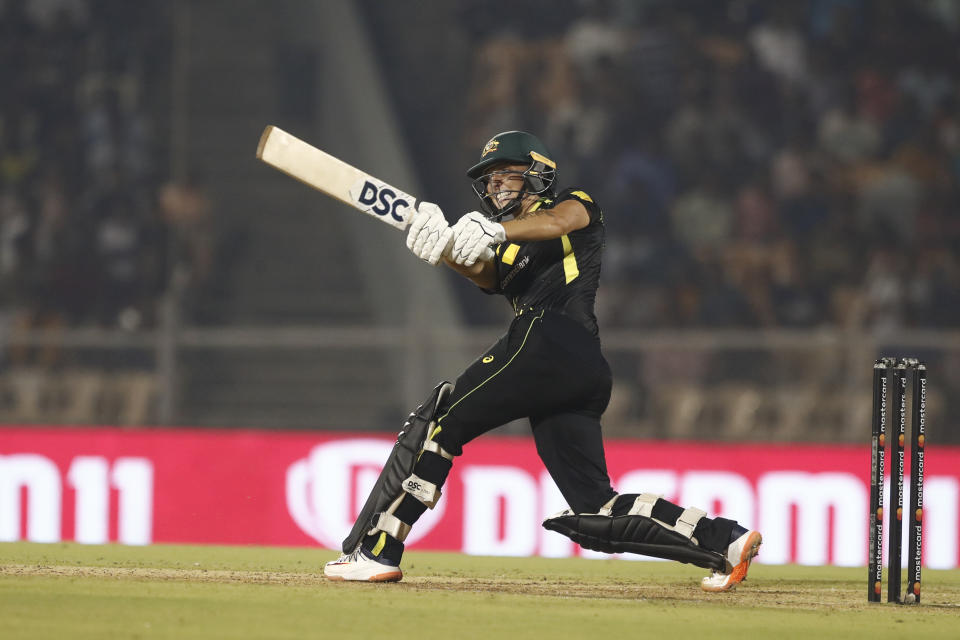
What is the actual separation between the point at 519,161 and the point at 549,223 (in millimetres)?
483

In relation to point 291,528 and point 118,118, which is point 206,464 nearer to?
point 291,528

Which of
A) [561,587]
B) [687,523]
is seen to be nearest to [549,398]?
[687,523]

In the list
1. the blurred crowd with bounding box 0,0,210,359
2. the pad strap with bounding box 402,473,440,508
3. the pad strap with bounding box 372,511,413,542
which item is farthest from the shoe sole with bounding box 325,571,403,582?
the blurred crowd with bounding box 0,0,210,359

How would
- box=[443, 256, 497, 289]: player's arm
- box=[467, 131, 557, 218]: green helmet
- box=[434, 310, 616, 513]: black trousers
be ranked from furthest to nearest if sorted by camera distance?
box=[467, 131, 557, 218]: green helmet, box=[443, 256, 497, 289]: player's arm, box=[434, 310, 616, 513]: black trousers

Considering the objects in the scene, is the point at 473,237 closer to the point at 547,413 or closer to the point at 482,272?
the point at 482,272

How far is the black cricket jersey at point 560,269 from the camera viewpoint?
5422mm

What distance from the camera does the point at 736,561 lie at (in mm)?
5348

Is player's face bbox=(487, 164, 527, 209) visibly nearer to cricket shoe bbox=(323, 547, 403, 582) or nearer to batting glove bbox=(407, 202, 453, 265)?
batting glove bbox=(407, 202, 453, 265)

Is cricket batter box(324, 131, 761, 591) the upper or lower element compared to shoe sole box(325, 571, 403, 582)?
upper

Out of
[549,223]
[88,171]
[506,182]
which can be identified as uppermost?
[88,171]

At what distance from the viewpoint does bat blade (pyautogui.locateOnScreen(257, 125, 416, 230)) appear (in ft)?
17.4

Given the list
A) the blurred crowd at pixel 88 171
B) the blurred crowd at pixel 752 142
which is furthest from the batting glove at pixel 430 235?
the blurred crowd at pixel 88 171

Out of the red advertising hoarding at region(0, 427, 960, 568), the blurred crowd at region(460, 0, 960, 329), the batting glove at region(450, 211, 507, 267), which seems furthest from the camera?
the blurred crowd at region(460, 0, 960, 329)

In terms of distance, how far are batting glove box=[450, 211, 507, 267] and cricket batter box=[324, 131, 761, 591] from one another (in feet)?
0.62
